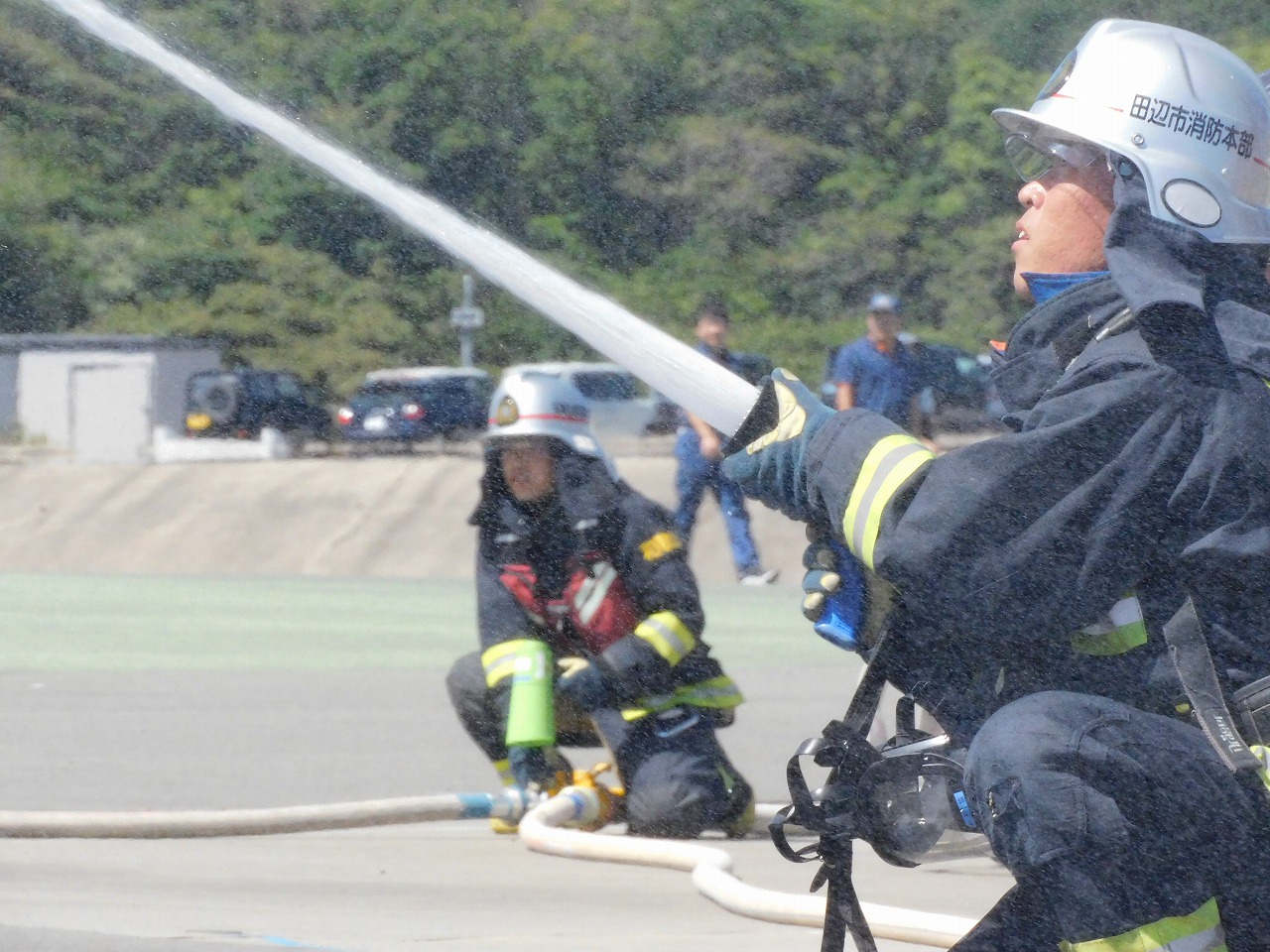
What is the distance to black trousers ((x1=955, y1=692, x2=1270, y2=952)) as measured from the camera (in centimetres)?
256

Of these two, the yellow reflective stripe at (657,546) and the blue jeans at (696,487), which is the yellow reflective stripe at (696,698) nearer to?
the yellow reflective stripe at (657,546)

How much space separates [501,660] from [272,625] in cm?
697

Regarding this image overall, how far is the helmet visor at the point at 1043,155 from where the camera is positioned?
286 centimetres

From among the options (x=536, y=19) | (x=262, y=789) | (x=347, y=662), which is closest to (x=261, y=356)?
(x=536, y=19)

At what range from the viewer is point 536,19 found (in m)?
61.7

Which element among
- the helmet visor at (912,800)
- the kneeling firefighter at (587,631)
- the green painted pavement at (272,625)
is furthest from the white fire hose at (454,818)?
the green painted pavement at (272,625)

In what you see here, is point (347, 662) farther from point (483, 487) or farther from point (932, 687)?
point (932, 687)

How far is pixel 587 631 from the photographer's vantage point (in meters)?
5.84

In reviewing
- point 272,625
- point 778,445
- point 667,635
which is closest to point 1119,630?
point 778,445

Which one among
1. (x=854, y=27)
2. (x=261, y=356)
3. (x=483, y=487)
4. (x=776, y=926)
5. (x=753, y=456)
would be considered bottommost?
(x=261, y=356)

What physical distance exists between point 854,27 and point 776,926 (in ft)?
209

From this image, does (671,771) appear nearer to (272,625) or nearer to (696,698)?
(696,698)

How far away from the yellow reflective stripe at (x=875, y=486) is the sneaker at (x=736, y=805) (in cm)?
319

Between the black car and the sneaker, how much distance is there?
3164cm
